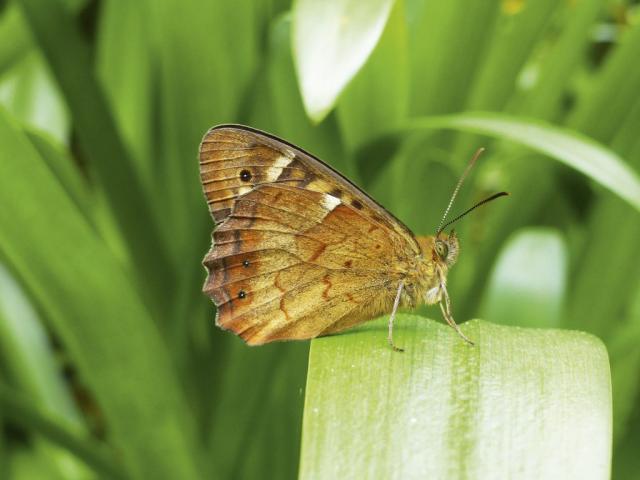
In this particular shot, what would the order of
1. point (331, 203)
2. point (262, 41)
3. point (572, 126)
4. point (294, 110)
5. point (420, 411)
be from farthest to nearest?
1. point (572, 126)
2. point (262, 41)
3. point (294, 110)
4. point (331, 203)
5. point (420, 411)

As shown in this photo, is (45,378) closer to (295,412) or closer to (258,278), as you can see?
(295,412)

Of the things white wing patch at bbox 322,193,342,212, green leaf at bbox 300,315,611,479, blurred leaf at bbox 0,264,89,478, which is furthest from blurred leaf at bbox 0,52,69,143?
green leaf at bbox 300,315,611,479

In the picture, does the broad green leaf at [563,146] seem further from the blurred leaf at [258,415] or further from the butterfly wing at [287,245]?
the blurred leaf at [258,415]

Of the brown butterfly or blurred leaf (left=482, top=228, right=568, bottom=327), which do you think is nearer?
the brown butterfly

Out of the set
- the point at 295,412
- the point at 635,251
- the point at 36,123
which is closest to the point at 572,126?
the point at 635,251

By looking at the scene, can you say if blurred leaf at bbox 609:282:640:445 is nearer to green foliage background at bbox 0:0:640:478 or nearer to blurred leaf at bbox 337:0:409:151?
green foliage background at bbox 0:0:640:478

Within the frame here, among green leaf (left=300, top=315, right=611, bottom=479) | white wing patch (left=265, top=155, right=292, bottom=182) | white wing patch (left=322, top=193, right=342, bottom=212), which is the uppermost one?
white wing patch (left=265, top=155, right=292, bottom=182)

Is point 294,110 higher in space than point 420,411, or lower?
higher

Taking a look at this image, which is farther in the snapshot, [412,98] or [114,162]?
[412,98]
